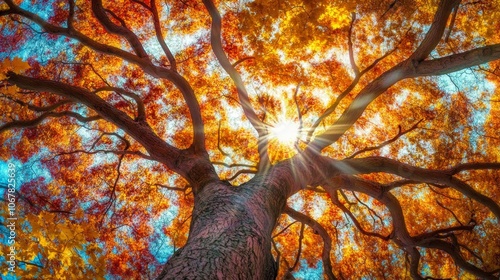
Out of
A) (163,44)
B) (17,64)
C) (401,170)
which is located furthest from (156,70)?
(401,170)

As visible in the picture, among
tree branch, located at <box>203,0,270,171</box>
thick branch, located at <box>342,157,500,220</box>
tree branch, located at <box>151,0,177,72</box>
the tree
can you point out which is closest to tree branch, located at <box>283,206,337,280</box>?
the tree

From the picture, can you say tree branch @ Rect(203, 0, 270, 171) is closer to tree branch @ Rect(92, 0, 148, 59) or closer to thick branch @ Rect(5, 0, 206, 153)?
thick branch @ Rect(5, 0, 206, 153)

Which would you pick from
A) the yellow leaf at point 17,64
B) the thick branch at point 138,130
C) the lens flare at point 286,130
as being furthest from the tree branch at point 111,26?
the yellow leaf at point 17,64

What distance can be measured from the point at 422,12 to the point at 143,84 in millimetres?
6597

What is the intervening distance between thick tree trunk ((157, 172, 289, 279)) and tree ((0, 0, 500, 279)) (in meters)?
0.30

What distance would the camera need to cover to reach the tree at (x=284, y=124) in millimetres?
4703

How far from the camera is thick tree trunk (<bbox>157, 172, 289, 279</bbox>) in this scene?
6.60 feet

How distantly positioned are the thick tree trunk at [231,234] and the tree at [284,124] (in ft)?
0.98

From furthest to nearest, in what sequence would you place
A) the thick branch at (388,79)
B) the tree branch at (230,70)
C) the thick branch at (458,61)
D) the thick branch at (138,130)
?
1. the tree branch at (230,70)
2. the thick branch at (138,130)
3. the thick branch at (388,79)
4. the thick branch at (458,61)

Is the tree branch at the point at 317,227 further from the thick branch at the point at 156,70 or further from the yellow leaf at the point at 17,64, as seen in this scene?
A: the yellow leaf at the point at 17,64

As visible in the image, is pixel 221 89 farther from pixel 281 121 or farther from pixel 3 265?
pixel 3 265

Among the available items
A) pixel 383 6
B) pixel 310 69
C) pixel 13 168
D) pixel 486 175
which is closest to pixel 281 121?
pixel 310 69

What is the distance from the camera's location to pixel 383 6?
6.54m

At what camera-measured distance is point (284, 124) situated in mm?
8477
